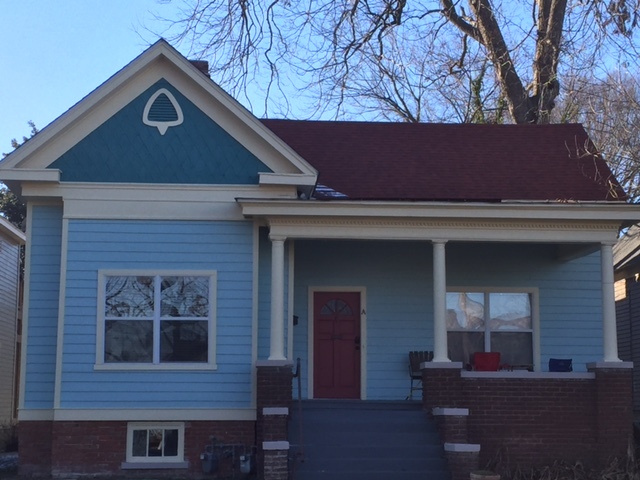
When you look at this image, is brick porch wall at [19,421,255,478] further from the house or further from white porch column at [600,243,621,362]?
white porch column at [600,243,621,362]

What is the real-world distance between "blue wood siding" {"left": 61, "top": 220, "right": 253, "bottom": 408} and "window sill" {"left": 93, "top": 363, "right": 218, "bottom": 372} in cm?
6

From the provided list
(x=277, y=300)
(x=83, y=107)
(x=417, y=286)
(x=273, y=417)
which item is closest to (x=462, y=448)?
(x=273, y=417)

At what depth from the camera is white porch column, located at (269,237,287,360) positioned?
13875mm

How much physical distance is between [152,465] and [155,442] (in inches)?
14.7

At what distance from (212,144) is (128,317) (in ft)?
9.75

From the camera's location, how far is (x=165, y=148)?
1461 cm

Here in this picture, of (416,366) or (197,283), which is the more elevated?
(197,283)

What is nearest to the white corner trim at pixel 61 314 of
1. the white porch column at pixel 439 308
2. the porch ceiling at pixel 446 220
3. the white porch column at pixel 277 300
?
the porch ceiling at pixel 446 220

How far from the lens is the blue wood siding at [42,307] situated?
1438 cm

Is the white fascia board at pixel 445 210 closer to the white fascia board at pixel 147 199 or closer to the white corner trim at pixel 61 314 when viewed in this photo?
the white fascia board at pixel 147 199

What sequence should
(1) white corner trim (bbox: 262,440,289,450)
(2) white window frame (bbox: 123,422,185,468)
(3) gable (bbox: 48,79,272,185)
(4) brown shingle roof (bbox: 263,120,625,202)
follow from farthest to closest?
(4) brown shingle roof (bbox: 263,120,625,202) → (3) gable (bbox: 48,79,272,185) → (2) white window frame (bbox: 123,422,185,468) → (1) white corner trim (bbox: 262,440,289,450)

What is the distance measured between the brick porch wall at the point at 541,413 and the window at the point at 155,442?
12.5ft

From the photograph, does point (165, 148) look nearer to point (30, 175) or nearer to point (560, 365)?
point (30, 175)

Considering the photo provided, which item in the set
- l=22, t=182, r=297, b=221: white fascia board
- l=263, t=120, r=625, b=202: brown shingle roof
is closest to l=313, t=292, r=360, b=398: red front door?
l=263, t=120, r=625, b=202: brown shingle roof
